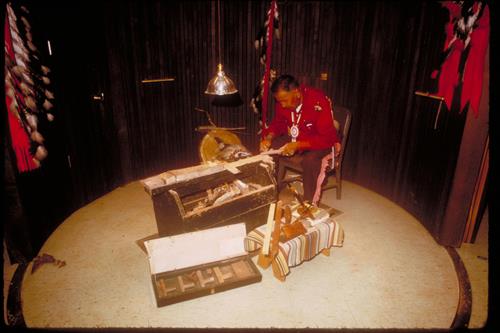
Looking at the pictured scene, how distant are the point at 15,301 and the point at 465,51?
17.6 ft

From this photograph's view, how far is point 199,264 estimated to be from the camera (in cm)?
350

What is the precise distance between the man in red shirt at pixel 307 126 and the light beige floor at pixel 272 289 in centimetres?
97

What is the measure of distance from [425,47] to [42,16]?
4.98 meters

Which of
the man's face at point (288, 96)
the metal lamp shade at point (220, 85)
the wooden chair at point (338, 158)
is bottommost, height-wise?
the wooden chair at point (338, 158)

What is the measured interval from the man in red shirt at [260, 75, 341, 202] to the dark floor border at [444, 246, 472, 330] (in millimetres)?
1944

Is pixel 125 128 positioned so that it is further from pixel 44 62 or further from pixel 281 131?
pixel 281 131

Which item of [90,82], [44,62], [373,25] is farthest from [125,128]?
[373,25]

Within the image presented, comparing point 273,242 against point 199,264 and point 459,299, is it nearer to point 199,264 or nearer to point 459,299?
point 199,264

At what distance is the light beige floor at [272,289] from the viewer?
3.02 meters

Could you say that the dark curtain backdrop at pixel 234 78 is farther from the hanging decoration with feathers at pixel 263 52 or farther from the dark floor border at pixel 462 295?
the dark floor border at pixel 462 295

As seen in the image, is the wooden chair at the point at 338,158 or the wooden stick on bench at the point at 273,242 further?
the wooden chair at the point at 338,158

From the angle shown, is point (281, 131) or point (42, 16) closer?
point (42, 16)

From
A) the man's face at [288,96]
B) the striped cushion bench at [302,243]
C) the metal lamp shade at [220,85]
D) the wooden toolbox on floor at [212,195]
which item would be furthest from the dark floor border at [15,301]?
the man's face at [288,96]

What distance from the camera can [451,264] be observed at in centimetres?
383
